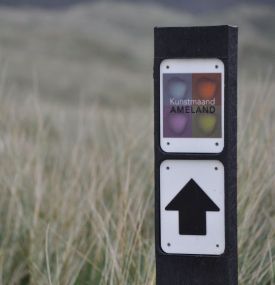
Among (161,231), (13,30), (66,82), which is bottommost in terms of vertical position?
(161,231)

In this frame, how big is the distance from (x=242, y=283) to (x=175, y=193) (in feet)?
2.55

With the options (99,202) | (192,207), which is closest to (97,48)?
(99,202)

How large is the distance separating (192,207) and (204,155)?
12 cm

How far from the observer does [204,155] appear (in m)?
2.14

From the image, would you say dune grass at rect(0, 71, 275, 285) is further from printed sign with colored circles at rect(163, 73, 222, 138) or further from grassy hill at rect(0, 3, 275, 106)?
grassy hill at rect(0, 3, 275, 106)

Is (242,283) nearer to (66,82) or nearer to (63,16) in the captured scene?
(66,82)

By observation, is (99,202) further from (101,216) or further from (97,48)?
(97,48)

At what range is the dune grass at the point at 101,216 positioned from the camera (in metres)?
2.94

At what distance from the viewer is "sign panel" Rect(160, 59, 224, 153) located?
213 cm

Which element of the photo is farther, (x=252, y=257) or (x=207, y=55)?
(x=252, y=257)

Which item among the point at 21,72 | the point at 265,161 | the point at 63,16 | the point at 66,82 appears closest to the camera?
the point at 265,161

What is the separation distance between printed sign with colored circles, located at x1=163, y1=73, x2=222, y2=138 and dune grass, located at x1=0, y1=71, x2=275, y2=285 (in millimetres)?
616

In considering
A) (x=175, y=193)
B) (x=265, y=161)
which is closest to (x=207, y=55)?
(x=175, y=193)

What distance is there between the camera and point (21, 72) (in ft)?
79.4
